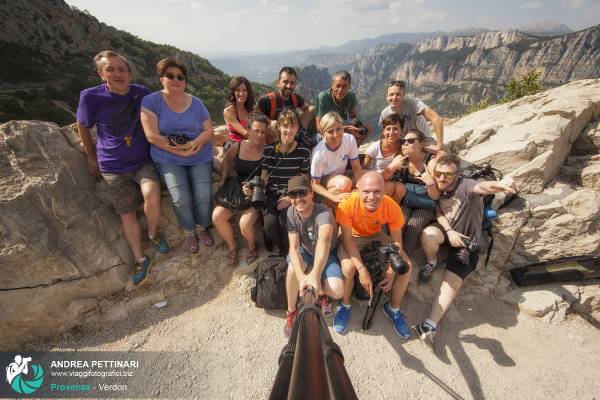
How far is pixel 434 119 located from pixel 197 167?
4981 mm

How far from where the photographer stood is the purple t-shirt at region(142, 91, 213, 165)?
4457 mm

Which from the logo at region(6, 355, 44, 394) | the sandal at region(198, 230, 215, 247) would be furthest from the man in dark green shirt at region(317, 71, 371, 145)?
the logo at region(6, 355, 44, 394)

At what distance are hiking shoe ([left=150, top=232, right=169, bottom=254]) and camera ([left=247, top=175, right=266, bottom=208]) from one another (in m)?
2.15

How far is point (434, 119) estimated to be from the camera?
566cm

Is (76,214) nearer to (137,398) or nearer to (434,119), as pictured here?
(137,398)

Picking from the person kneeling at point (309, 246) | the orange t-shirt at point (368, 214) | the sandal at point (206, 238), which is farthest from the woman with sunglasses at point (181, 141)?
the orange t-shirt at point (368, 214)

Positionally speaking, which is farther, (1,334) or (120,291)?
(120,291)

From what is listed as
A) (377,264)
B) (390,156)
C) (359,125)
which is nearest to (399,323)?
(377,264)

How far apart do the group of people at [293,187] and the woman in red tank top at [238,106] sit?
32.1 inches

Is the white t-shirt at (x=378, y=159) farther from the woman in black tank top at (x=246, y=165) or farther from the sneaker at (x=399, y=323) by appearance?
the sneaker at (x=399, y=323)

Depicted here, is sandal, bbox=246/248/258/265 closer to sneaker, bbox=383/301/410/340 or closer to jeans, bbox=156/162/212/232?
jeans, bbox=156/162/212/232

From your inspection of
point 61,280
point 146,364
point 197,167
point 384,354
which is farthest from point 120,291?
point 384,354

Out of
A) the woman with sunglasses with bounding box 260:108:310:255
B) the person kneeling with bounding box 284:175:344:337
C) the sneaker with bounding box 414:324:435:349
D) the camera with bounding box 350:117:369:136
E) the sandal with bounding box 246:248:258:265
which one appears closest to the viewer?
the person kneeling with bounding box 284:175:344:337

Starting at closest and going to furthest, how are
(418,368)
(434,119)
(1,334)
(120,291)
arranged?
(418,368)
(1,334)
(120,291)
(434,119)
